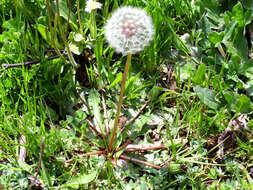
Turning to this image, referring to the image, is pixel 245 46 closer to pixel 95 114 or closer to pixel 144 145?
pixel 144 145

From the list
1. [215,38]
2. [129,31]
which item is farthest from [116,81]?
[215,38]

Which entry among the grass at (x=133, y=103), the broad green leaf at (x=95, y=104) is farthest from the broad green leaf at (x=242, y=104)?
the broad green leaf at (x=95, y=104)

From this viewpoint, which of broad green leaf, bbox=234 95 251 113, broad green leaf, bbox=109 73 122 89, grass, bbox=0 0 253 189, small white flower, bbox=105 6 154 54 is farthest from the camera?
broad green leaf, bbox=109 73 122 89

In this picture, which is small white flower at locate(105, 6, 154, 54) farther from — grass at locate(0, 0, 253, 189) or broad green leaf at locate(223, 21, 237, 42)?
broad green leaf at locate(223, 21, 237, 42)

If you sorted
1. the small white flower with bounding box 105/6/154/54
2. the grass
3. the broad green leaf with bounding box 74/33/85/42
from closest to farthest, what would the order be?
the small white flower with bounding box 105/6/154/54, the grass, the broad green leaf with bounding box 74/33/85/42

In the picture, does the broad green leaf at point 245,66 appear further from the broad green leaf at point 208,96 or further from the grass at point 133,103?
the broad green leaf at point 208,96

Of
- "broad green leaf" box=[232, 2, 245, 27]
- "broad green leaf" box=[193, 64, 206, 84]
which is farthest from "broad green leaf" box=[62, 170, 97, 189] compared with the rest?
"broad green leaf" box=[232, 2, 245, 27]
